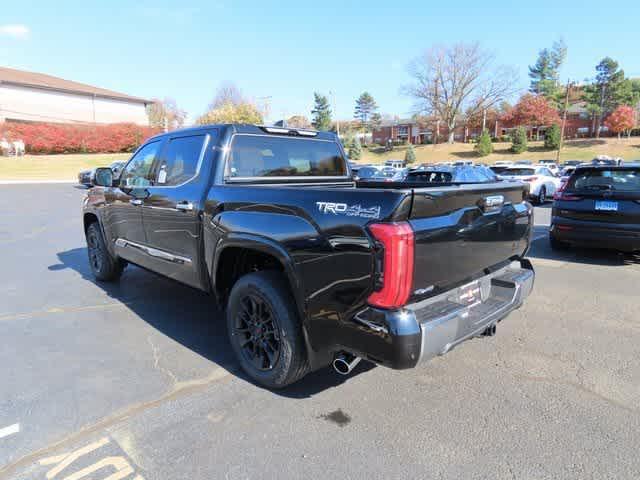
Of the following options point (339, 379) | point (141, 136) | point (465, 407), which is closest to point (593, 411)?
point (465, 407)

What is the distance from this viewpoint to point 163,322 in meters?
4.53

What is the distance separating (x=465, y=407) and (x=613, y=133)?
8113 cm

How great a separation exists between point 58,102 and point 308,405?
60841mm

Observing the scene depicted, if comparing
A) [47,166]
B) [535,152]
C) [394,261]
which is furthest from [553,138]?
[394,261]

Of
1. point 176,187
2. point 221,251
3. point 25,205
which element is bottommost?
point 25,205

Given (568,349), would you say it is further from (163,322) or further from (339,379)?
(163,322)

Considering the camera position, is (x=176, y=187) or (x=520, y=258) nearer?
(x=520, y=258)

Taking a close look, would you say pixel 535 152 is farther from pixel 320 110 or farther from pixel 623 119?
pixel 320 110

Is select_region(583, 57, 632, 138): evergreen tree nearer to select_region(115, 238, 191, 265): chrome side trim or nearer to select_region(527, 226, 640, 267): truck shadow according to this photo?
select_region(527, 226, 640, 267): truck shadow

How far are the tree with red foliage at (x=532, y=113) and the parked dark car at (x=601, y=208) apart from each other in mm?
64471

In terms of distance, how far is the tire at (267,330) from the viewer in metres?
2.87

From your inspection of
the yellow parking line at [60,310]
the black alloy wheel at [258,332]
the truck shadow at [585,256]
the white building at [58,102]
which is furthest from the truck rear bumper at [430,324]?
the white building at [58,102]

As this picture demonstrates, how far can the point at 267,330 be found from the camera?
10.3 feet

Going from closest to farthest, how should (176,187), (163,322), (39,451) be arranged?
(39,451) → (176,187) → (163,322)
